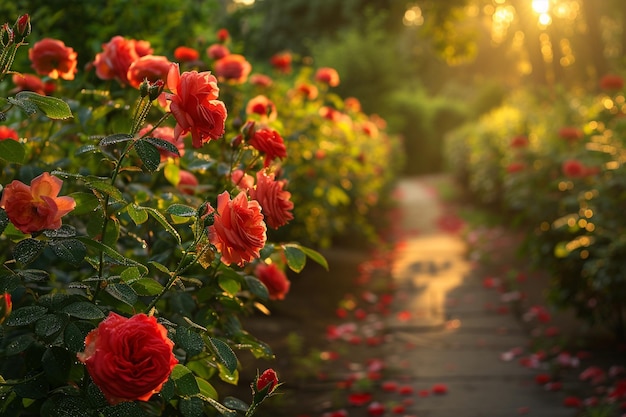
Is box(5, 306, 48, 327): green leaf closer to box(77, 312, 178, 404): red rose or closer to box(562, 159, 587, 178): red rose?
box(77, 312, 178, 404): red rose

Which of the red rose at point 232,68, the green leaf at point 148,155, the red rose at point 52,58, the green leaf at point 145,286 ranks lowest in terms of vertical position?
the green leaf at point 145,286

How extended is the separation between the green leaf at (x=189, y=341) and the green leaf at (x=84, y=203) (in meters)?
0.39

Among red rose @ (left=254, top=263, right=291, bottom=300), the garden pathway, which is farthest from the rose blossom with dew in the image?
the garden pathway

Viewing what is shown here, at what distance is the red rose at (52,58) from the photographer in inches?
92.5

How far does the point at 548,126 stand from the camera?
27.3 feet

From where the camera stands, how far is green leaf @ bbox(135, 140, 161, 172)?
5.57ft

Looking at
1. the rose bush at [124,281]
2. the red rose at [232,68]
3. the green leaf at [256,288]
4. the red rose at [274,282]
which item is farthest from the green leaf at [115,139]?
the red rose at [232,68]

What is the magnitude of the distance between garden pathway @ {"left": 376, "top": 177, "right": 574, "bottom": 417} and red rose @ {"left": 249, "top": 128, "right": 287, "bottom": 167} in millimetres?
2490

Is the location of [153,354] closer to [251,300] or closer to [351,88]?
[251,300]

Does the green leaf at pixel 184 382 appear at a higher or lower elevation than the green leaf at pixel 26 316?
lower

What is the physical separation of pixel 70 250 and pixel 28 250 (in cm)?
9

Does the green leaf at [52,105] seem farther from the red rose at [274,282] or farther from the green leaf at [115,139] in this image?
the red rose at [274,282]

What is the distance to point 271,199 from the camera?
1887mm

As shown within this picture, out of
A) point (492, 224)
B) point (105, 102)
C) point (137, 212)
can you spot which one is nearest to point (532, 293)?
point (492, 224)
